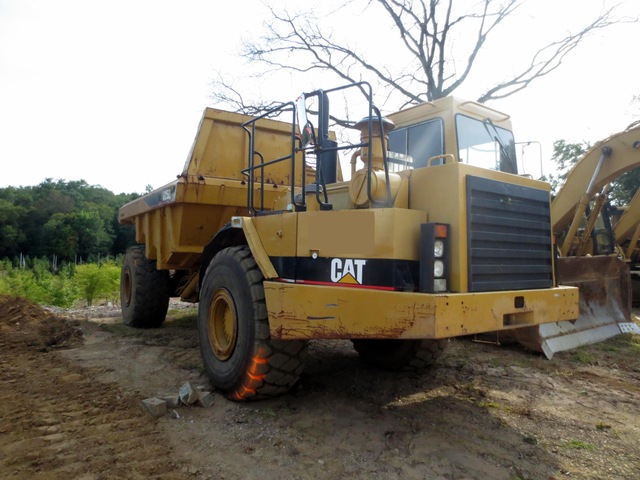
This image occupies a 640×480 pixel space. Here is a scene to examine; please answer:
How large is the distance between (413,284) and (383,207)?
0.55m

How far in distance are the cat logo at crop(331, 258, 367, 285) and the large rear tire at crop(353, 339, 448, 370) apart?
1453 millimetres

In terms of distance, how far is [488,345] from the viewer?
6043 mm

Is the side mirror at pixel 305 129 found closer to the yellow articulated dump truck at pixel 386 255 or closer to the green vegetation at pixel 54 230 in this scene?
the yellow articulated dump truck at pixel 386 255

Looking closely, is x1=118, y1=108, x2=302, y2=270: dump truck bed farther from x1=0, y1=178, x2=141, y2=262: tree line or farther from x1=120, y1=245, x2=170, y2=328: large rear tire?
x1=0, y1=178, x2=141, y2=262: tree line

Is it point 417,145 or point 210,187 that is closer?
point 417,145

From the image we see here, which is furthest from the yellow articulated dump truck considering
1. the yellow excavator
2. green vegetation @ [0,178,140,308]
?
green vegetation @ [0,178,140,308]

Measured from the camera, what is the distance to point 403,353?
444 cm

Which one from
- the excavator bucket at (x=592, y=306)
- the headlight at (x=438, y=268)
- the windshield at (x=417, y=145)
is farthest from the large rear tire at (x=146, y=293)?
the headlight at (x=438, y=268)

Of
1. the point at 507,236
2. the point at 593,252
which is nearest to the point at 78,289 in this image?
the point at 593,252

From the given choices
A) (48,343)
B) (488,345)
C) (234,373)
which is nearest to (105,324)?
(48,343)

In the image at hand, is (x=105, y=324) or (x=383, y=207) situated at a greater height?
(x=383, y=207)

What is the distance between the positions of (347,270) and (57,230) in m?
54.8

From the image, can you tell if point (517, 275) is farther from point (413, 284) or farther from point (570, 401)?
point (570, 401)

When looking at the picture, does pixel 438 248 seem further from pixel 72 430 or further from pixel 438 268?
pixel 72 430
